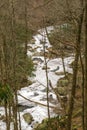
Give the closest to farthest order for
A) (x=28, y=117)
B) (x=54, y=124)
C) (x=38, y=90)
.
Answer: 1. (x=54, y=124)
2. (x=28, y=117)
3. (x=38, y=90)

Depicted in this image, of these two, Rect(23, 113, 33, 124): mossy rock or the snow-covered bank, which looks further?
the snow-covered bank

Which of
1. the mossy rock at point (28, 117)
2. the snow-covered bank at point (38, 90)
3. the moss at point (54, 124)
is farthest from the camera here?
the snow-covered bank at point (38, 90)

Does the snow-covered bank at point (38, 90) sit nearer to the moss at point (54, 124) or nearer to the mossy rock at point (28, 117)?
the mossy rock at point (28, 117)

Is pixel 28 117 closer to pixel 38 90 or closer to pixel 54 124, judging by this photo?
pixel 54 124

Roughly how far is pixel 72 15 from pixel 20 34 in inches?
690

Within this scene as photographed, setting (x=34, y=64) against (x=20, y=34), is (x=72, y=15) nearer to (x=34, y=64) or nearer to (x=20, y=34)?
(x=34, y=64)

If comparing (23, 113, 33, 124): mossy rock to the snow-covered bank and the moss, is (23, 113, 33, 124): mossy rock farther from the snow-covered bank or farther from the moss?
the moss

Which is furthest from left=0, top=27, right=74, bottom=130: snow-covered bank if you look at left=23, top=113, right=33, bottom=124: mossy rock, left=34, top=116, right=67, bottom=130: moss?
left=34, top=116, right=67, bottom=130: moss

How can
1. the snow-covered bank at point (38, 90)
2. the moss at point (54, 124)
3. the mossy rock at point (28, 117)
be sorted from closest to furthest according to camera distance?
1. the moss at point (54, 124)
2. the mossy rock at point (28, 117)
3. the snow-covered bank at point (38, 90)

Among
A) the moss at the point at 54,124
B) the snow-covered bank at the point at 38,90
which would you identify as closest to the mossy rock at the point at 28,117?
the snow-covered bank at the point at 38,90

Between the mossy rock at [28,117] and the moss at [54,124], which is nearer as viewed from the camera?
the moss at [54,124]

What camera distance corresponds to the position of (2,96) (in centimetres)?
553

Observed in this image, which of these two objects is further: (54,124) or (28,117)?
(28,117)

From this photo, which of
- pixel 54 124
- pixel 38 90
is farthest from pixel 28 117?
pixel 38 90
